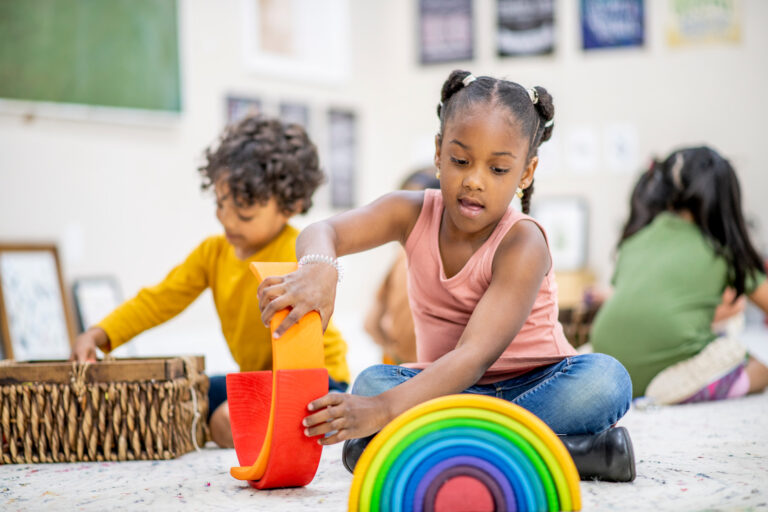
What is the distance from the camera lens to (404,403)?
102 centimetres

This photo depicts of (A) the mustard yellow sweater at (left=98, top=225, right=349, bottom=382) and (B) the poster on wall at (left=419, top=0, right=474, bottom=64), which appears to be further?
(B) the poster on wall at (left=419, top=0, right=474, bottom=64)

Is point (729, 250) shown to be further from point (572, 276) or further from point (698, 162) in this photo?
point (572, 276)

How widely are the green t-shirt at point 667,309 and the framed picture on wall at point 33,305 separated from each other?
1946 millimetres

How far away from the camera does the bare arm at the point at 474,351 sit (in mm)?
1000

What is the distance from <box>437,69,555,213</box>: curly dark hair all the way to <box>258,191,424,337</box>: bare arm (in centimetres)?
16

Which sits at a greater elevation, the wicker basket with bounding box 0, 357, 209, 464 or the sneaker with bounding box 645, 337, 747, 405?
the wicker basket with bounding box 0, 357, 209, 464

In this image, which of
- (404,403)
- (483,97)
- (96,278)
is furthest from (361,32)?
(404,403)

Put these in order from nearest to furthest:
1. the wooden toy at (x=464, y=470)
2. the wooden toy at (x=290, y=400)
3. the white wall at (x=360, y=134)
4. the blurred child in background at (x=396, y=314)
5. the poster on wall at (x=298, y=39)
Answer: the wooden toy at (x=464, y=470) < the wooden toy at (x=290, y=400) < the blurred child in background at (x=396, y=314) < the white wall at (x=360, y=134) < the poster on wall at (x=298, y=39)

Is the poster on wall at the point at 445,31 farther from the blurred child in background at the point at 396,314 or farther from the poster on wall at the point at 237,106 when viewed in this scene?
the blurred child in background at the point at 396,314

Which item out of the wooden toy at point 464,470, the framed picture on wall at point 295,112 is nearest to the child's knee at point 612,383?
the wooden toy at point 464,470

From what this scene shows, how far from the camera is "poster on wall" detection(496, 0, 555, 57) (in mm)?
4434

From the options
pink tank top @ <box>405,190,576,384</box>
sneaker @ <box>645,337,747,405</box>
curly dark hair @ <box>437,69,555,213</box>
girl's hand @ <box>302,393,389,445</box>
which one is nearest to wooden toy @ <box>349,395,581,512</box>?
girl's hand @ <box>302,393,389,445</box>

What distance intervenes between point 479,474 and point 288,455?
288mm

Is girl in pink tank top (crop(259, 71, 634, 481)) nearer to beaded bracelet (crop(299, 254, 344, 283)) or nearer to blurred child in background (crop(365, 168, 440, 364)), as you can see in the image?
beaded bracelet (crop(299, 254, 344, 283))
